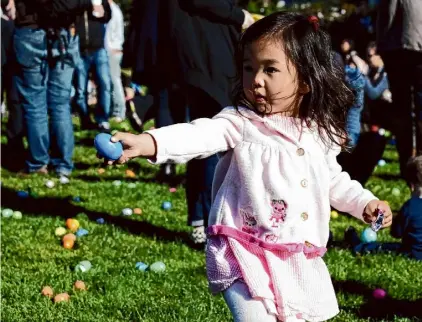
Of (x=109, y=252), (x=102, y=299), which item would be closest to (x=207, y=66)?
(x=109, y=252)

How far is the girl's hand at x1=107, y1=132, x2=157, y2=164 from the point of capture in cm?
244

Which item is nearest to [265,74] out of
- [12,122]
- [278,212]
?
[278,212]

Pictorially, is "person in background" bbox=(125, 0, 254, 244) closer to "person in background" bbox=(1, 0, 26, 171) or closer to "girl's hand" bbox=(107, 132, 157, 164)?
"girl's hand" bbox=(107, 132, 157, 164)

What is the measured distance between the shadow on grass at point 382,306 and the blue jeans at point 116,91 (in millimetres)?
8285

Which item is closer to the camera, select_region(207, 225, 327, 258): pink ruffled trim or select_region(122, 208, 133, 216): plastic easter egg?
select_region(207, 225, 327, 258): pink ruffled trim

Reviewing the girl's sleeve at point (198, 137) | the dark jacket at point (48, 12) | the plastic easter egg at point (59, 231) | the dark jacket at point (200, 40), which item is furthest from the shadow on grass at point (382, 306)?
the dark jacket at point (48, 12)

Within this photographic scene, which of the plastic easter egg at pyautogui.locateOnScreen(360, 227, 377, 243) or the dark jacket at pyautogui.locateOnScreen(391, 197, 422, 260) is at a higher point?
the dark jacket at pyautogui.locateOnScreen(391, 197, 422, 260)

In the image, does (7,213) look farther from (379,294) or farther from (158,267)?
(379,294)

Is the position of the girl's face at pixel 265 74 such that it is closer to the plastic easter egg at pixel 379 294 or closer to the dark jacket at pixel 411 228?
the plastic easter egg at pixel 379 294

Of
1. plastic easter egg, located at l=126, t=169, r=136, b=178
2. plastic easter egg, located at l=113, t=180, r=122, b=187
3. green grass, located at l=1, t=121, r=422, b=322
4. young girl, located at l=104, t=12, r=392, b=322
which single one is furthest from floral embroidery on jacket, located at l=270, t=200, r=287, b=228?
plastic easter egg, located at l=126, t=169, r=136, b=178

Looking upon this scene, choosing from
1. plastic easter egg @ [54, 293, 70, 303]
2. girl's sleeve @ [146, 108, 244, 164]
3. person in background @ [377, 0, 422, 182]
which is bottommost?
plastic easter egg @ [54, 293, 70, 303]

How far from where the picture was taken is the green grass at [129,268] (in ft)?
13.5

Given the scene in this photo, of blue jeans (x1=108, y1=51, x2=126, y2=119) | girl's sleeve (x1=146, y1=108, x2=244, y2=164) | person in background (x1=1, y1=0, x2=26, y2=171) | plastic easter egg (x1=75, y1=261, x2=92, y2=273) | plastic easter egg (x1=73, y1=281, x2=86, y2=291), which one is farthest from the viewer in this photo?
blue jeans (x1=108, y1=51, x2=126, y2=119)

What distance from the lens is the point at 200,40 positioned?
5.18 m
